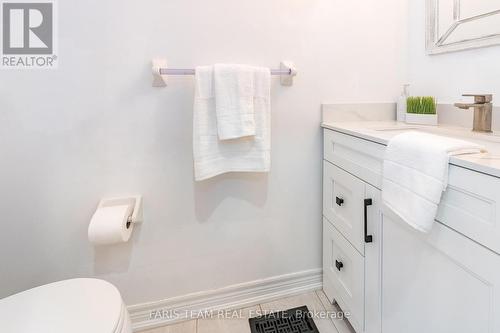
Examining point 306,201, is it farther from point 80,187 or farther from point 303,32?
point 80,187

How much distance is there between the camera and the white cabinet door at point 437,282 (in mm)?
656

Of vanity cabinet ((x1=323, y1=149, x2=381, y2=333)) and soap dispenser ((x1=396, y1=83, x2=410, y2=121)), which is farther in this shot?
soap dispenser ((x1=396, y1=83, x2=410, y2=121))

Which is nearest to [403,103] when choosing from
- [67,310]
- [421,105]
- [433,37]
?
[421,105]

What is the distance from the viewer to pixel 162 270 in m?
1.40

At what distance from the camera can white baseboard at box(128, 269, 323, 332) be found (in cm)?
140

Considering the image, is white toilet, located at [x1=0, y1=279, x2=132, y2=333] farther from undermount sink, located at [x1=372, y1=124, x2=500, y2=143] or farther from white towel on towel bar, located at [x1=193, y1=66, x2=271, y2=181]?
undermount sink, located at [x1=372, y1=124, x2=500, y2=143]

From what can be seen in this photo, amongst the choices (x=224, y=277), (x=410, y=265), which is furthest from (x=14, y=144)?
(x=410, y=265)

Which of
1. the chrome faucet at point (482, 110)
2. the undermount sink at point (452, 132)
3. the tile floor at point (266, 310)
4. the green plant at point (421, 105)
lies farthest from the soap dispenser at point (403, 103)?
the tile floor at point (266, 310)

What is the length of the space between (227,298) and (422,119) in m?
1.25

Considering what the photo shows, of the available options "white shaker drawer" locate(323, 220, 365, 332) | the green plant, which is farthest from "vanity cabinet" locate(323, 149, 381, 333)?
the green plant

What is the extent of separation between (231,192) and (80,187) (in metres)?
0.65

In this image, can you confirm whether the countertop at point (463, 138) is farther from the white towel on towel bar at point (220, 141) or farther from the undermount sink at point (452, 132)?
the white towel on towel bar at point (220, 141)

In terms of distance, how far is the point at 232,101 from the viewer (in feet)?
4.00

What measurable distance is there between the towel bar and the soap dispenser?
22.2 inches
